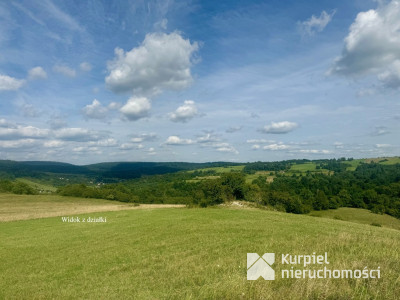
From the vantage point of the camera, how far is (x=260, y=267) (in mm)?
9828

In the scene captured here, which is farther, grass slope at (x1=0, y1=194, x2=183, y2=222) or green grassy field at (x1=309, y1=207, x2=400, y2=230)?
green grassy field at (x1=309, y1=207, x2=400, y2=230)

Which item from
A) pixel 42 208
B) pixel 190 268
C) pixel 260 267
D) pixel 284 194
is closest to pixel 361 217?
pixel 284 194

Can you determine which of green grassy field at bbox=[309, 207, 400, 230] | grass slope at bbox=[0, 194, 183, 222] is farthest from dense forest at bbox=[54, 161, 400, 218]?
grass slope at bbox=[0, 194, 183, 222]

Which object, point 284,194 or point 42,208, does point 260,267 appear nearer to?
point 42,208

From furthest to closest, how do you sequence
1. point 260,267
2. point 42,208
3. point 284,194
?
point 284,194 < point 42,208 < point 260,267

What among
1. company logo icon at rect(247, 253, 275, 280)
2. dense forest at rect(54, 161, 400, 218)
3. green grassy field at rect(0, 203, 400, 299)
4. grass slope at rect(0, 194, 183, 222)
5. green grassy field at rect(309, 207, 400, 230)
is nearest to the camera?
green grassy field at rect(0, 203, 400, 299)

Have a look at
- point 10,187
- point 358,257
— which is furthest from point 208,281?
point 10,187

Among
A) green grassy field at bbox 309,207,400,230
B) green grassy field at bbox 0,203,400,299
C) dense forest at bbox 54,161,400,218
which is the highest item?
green grassy field at bbox 0,203,400,299

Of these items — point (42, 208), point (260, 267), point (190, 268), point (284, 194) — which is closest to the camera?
point (260, 267)

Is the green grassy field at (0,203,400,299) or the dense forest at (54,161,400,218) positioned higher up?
the green grassy field at (0,203,400,299)

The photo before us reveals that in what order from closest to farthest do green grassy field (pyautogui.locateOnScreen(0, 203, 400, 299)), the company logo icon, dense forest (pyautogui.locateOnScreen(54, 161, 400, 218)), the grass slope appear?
green grassy field (pyautogui.locateOnScreen(0, 203, 400, 299)) → the company logo icon → the grass slope → dense forest (pyautogui.locateOnScreen(54, 161, 400, 218))

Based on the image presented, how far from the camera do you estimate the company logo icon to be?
8.92 m

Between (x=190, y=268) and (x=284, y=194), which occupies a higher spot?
(x=190, y=268)

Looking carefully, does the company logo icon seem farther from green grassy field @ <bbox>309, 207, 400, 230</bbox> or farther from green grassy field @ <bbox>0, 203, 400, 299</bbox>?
green grassy field @ <bbox>309, 207, 400, 230</bbox>
